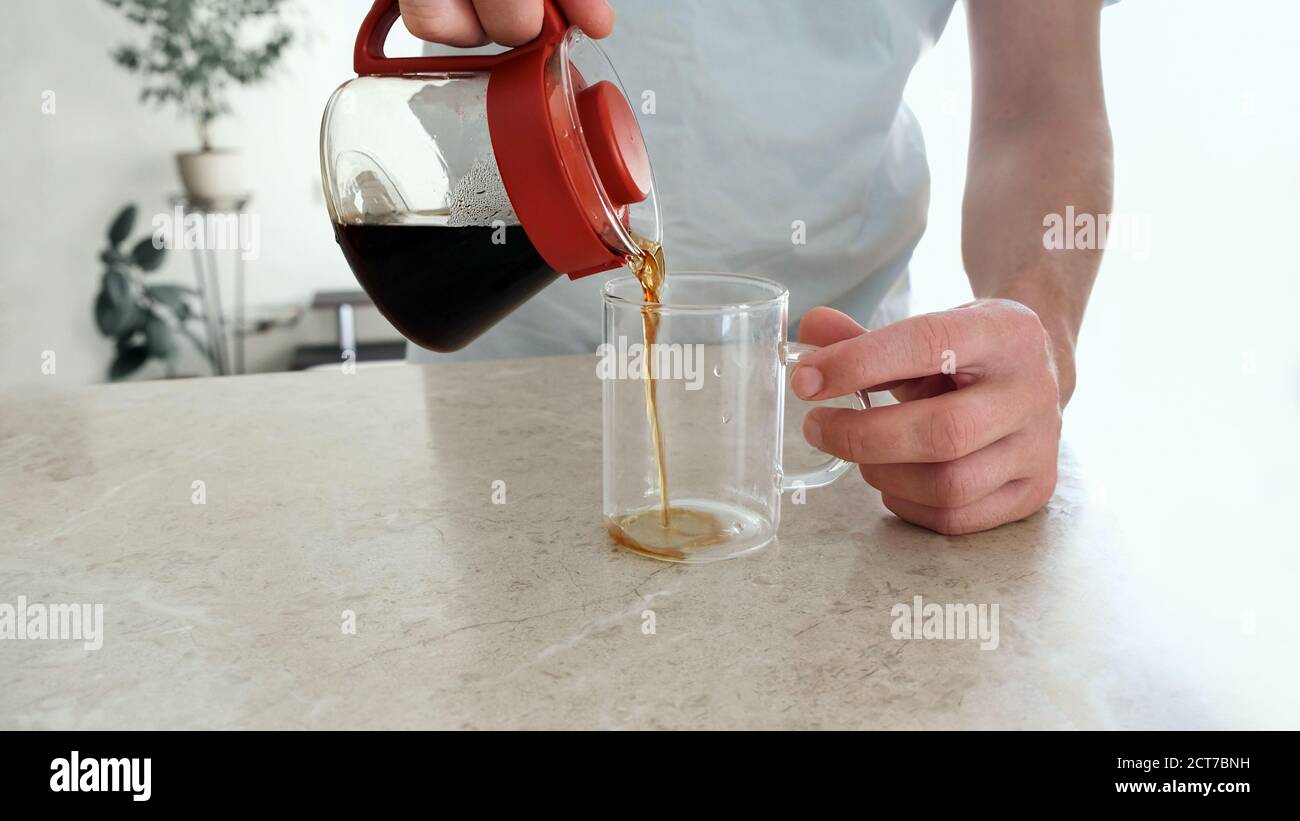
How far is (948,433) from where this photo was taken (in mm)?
653

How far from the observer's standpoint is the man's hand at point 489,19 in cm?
59

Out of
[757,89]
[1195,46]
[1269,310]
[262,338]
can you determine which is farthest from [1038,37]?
[262,338]

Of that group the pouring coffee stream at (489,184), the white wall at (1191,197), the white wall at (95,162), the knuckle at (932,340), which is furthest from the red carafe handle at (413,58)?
the white wall at (95,162)

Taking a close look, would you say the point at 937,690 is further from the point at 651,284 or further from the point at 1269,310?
the point at 1269,310

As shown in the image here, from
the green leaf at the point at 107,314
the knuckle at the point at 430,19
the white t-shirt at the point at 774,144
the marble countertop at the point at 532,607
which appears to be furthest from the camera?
the green leaf at the point at 107,314

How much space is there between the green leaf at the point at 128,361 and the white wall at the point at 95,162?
0.04 m

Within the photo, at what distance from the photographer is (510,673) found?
0.53 m

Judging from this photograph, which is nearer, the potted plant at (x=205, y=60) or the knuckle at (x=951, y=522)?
the knuckle at (x=951, y=522)

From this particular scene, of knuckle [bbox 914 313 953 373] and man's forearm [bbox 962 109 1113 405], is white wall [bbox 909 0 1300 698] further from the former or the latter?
knuckle [bbox 914 313 953 373]

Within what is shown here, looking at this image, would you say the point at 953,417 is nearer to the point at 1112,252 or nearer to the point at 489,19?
the point at 489,19

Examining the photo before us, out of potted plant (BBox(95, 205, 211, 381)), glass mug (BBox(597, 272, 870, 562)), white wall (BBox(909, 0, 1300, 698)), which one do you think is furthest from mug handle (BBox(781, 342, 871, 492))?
potted plant (BBox(95, 205, 211, 381))

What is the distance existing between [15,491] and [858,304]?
0.84 m

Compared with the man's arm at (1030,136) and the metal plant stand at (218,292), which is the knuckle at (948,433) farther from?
the metal plant stand at (218,292)

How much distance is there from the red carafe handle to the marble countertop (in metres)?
0.29
